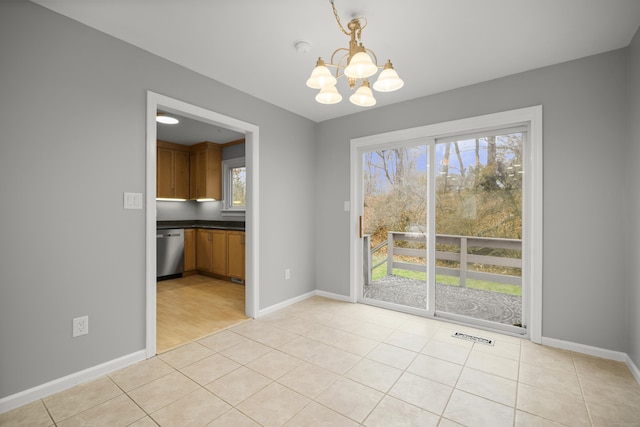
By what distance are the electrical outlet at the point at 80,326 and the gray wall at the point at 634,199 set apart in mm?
3973

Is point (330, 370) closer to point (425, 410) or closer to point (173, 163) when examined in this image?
point (425, 410)

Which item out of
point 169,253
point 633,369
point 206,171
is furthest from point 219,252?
point 633,369

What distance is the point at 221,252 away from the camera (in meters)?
5.13

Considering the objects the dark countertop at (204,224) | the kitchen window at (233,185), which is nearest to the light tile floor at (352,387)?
the dark countertop at (204,224)

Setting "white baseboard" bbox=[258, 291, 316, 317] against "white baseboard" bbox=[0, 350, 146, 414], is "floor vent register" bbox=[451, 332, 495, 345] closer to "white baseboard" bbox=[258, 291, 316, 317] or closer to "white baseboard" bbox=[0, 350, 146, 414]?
"white baseboard" bbox=[258, 291, 316, 317]

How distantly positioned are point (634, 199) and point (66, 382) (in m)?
4.30

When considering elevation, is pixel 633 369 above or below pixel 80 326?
below

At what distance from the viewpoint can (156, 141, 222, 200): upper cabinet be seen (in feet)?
18.3

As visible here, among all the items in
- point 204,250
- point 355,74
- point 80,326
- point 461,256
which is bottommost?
point 80,326

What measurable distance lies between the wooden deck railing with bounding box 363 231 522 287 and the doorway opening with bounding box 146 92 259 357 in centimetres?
164

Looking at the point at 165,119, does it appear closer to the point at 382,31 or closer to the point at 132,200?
the point at 132,200

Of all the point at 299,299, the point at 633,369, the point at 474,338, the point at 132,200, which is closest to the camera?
the point at 633,369

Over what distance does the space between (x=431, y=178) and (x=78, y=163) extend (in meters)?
3.26

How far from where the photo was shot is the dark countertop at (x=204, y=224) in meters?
5.27
